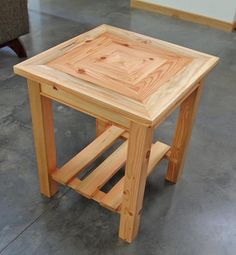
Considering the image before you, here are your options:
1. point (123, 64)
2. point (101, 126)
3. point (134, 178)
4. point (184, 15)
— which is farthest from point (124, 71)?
point (184, 15)

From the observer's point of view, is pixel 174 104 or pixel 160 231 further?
pixel 160 231

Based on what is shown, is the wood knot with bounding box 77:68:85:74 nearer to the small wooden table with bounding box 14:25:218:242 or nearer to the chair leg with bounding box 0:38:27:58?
the small wooden table with bounding box 14:25:218:242

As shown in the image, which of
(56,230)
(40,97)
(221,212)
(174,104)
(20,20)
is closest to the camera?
(174,104)

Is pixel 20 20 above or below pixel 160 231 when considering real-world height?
above

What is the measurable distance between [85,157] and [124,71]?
0.49 meters

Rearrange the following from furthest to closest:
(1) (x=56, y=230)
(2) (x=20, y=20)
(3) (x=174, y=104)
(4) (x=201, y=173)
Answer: (2) (x=20, y=20)
(4) (x=201, y=173)
(1) (x=56, y=230)
(3) (x=174, y=104)

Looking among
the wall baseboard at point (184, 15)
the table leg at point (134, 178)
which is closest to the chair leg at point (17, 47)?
the wall baseboard at point (184, 15)

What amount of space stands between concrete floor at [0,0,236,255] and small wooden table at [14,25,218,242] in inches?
3.8

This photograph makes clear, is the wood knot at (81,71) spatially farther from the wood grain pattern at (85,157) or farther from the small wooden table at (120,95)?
the wood grain pattern at (85,157)

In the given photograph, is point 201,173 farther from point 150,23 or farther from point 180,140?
point 150,23

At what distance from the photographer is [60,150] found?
1.73m

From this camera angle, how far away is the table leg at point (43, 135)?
1.17m

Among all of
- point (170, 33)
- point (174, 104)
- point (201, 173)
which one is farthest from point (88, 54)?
point (170, 33)

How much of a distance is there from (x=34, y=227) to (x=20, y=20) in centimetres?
157
